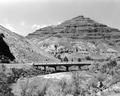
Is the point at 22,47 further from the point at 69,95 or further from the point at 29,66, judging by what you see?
the point at 69,95

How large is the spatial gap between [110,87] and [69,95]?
9.00 meters

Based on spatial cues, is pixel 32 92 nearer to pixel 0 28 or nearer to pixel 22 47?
pixel 22 47

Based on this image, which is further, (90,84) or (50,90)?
(90,84)

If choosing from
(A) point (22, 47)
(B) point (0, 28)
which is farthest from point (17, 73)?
(B) point (0, 28)

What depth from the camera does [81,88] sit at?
144ft

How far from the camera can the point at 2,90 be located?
28.0 meters

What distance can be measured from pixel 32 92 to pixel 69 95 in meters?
6.58

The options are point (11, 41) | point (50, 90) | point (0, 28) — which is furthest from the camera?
point (0, 28)

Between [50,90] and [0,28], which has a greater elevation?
[0,28]

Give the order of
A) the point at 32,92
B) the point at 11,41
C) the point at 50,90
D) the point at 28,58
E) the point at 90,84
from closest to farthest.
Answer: the point at 32,92 < the point at 50,90 < the point at 90,84 < the point at 28,58 < the point at 11,41

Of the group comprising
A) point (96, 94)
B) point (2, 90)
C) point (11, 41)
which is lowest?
point (96, 94)

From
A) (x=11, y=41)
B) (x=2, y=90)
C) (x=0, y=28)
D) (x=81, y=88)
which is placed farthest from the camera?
(x=0, y=28)

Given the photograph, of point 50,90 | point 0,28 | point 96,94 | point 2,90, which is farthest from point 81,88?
point 0,28

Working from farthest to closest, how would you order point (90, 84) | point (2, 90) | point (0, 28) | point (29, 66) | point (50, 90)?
point (0, 28), point (29, 66), point (90, 84), point (50, 90), point (2, 90)
